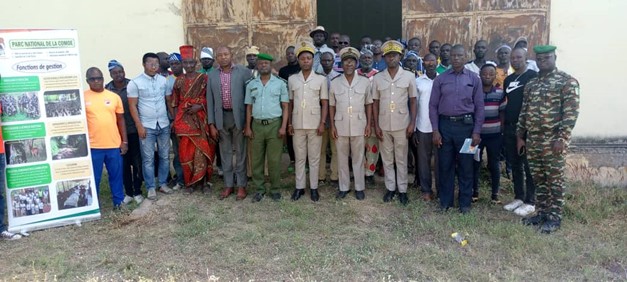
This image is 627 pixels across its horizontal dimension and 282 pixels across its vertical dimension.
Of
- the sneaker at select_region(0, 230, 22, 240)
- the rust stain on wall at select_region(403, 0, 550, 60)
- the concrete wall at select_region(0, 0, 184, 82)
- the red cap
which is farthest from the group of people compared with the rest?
the concrete wall at select_region(0, 0, 184, 82)

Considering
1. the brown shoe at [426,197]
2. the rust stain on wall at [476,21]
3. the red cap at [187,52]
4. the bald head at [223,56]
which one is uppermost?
the rust stain on wall at [476,21]

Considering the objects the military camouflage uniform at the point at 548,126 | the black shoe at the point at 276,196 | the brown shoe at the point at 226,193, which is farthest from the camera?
the brown shoe at the point at 226,193

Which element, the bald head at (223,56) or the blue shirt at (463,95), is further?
the bald head at (223,56)

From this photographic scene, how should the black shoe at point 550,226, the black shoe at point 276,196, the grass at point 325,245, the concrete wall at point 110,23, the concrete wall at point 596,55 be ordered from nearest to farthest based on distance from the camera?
the grass at point 325,245 → the black shoe at point 550,226 → the black shoe at point 276,196 → the concrete wall at point 596,55 → the concrete wall at point 110,23

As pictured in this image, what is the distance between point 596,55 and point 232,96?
5.54m

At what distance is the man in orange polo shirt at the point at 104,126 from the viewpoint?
512cm

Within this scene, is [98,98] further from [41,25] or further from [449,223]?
[449,223]

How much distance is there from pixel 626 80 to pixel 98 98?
7416mm

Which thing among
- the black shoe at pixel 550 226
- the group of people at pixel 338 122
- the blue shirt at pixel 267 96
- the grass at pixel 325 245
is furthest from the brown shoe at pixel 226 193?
the black shoe at pixel 550 226

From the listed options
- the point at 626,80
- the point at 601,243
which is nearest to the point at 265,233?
the point at 601,243

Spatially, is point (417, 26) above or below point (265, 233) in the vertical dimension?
above

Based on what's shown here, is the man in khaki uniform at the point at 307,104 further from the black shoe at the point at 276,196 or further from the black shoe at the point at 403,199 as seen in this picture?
the black shoe at the point at 403,199

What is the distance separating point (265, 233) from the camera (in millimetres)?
4754

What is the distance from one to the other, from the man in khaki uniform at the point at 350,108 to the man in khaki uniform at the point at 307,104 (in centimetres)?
14
